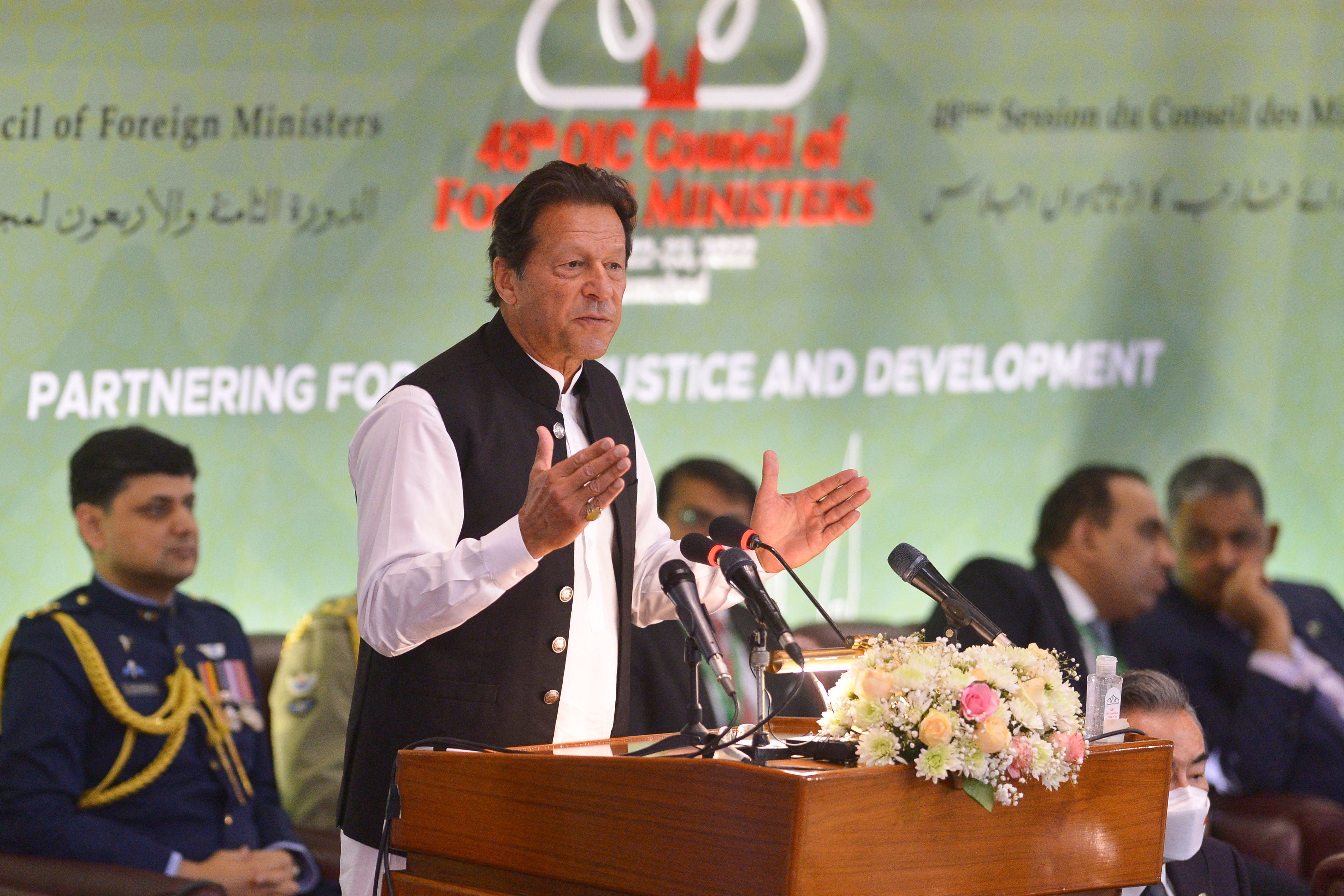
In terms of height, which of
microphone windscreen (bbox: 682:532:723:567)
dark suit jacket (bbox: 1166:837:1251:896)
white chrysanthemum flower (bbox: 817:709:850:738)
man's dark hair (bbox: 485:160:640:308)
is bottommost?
dark suit jacket (bbox: 1166:837:1251:896)

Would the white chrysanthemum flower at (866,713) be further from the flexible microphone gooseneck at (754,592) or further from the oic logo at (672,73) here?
the oic logo at (672,73)

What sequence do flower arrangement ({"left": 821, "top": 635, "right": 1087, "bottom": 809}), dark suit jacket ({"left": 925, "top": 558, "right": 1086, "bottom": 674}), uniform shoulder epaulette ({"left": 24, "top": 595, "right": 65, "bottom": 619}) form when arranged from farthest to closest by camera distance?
dark suit jacket ({"left": 925, "top": 558, "right": 1086, "bottom": 674})
uniform shoulder epaulette ({"left": 24, "top": 595, "right": 65, "bottom": 619})
flower arrangement ({"left": 821, "top": 635, "right": 1087, "bottom": 809})

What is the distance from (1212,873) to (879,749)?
157 cm

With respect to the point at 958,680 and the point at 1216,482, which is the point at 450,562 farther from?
the point at 1216,482

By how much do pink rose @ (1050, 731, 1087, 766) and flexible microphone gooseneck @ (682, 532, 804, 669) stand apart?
334mm

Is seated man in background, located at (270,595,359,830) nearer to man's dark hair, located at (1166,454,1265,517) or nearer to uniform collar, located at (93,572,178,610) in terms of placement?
uniform collar, located at (93,572,178,610)

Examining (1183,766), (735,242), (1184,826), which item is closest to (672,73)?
(735,242)

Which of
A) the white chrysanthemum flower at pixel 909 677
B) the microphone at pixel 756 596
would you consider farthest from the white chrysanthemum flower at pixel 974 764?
the microphone at pixel 756 596

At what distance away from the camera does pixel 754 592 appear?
198 centimetres

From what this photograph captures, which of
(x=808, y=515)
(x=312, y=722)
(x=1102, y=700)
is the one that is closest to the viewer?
(x=1102, y=700)

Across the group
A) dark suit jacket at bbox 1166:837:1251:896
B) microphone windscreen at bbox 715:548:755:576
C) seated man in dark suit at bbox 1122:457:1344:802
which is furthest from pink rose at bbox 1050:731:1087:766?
seated man in dark suit at bbox 1122:457:1344:802

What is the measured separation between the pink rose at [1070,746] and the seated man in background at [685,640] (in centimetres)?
130

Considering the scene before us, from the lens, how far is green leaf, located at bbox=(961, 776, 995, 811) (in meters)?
1.92

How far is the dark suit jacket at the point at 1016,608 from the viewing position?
472 cm
